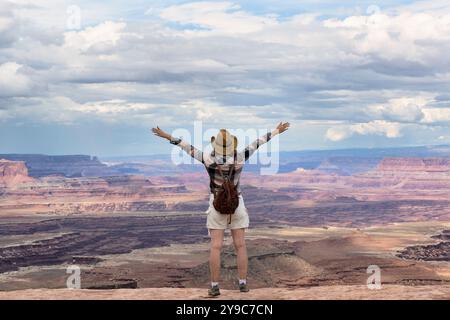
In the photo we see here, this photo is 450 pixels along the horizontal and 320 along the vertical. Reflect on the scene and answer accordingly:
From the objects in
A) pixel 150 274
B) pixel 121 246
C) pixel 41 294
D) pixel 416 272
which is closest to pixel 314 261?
pixel 416 272

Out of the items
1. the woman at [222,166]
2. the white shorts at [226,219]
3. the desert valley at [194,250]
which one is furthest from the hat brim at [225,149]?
the desert valley at [194,250]

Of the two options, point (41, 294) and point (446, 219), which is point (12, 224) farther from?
point (41, 294)

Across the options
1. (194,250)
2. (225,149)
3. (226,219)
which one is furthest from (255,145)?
(194,250)

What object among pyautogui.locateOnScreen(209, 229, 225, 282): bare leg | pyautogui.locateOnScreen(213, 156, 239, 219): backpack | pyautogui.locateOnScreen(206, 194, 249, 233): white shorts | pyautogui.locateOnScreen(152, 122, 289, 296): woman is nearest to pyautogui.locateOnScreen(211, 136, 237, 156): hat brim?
pyautogui.locateOnScreen(152, 122, 289, 296): woman

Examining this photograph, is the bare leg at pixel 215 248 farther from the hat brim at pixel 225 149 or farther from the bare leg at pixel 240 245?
the hat brim at pixel 225 149

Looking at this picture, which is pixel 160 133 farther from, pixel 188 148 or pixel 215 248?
pixel 215 248
